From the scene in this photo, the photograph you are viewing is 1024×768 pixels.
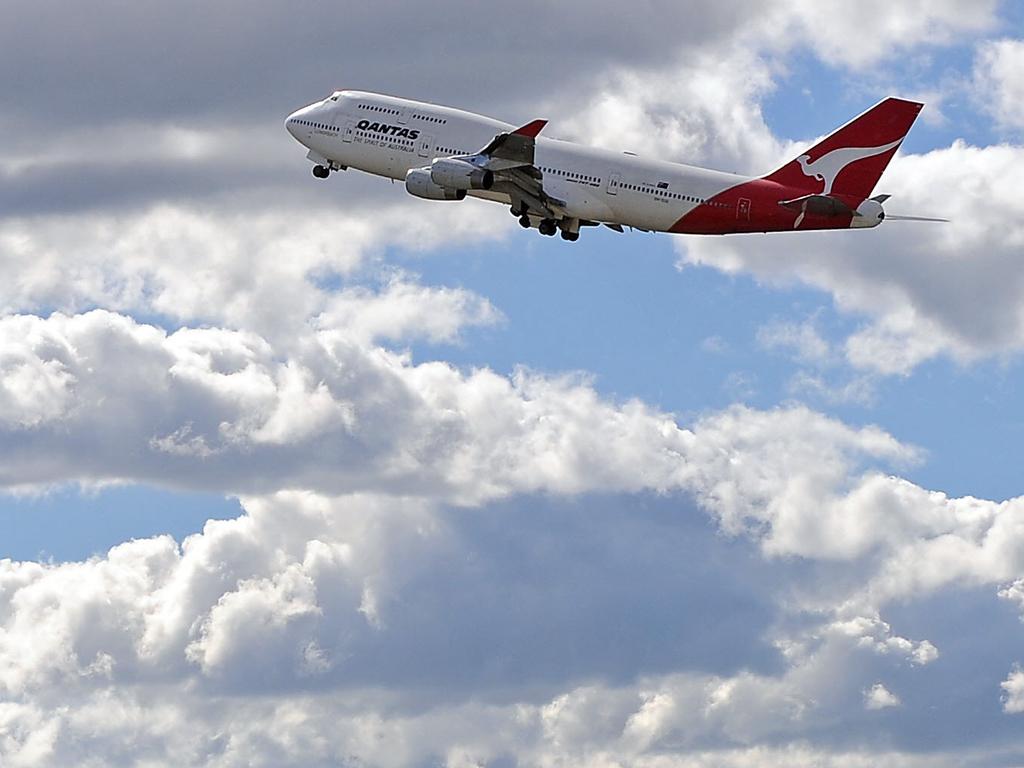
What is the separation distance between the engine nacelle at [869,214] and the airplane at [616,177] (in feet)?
0.22

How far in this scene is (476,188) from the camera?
126m

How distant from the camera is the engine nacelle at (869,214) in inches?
4788

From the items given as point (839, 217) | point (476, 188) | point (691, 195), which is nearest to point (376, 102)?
point (476, 188)

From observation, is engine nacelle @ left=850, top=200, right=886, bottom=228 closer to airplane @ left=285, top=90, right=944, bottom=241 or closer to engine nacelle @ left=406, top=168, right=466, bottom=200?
airplane @ left=285, top=90, right=944, bottom=241

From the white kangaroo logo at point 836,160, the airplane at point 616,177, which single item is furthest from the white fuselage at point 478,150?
the white kangaroo logo at point 836,160

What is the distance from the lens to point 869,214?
399 ft

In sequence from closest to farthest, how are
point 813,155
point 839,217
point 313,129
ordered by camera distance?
point 839,217 → point 813,155 → point 313,129

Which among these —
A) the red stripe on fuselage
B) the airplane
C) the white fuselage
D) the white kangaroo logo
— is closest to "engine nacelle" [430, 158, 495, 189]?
the airplane

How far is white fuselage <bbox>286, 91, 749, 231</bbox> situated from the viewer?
417 feet

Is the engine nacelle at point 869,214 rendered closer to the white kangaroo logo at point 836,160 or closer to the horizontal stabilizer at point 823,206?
the horizontal stabilizer at point 823,206

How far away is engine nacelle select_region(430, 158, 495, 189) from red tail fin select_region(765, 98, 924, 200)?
2186cm

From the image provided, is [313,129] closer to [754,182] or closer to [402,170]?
[402,170]

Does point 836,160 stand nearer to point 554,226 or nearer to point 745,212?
point 745,212

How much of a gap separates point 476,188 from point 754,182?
19909 mm
